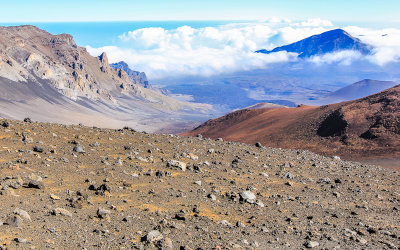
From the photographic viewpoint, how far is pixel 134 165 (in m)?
15.2

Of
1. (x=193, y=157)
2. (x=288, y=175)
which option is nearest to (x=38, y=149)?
(x=193, y=157)

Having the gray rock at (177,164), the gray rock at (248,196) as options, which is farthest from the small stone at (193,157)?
the gray rock at (248,196)

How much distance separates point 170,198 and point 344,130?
113ft

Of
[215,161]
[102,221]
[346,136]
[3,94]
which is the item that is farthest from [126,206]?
[3,94]

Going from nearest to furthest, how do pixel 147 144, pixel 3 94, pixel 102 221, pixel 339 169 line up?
pixel 102 221, pixel 147 144, pixel 339 169, pixel 3 94

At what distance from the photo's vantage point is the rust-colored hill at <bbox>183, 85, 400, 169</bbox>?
3716cm

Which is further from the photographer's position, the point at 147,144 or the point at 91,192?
the point at 147,144

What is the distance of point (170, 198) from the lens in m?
12.3

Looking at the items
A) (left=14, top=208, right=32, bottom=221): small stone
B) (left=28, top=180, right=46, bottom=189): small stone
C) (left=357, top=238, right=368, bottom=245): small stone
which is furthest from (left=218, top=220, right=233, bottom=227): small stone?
(left=28, top=180, right=46, bottom=189): small stone

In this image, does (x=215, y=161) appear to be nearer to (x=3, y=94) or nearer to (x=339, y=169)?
(x=339, y=169)

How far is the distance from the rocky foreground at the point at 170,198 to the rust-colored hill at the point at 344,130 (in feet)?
62.6

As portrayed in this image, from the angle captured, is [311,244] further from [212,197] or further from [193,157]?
[193,157]

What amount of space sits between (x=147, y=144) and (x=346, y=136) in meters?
29.0

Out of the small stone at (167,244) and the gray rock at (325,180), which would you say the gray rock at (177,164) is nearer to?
the small stone at (167,244)
